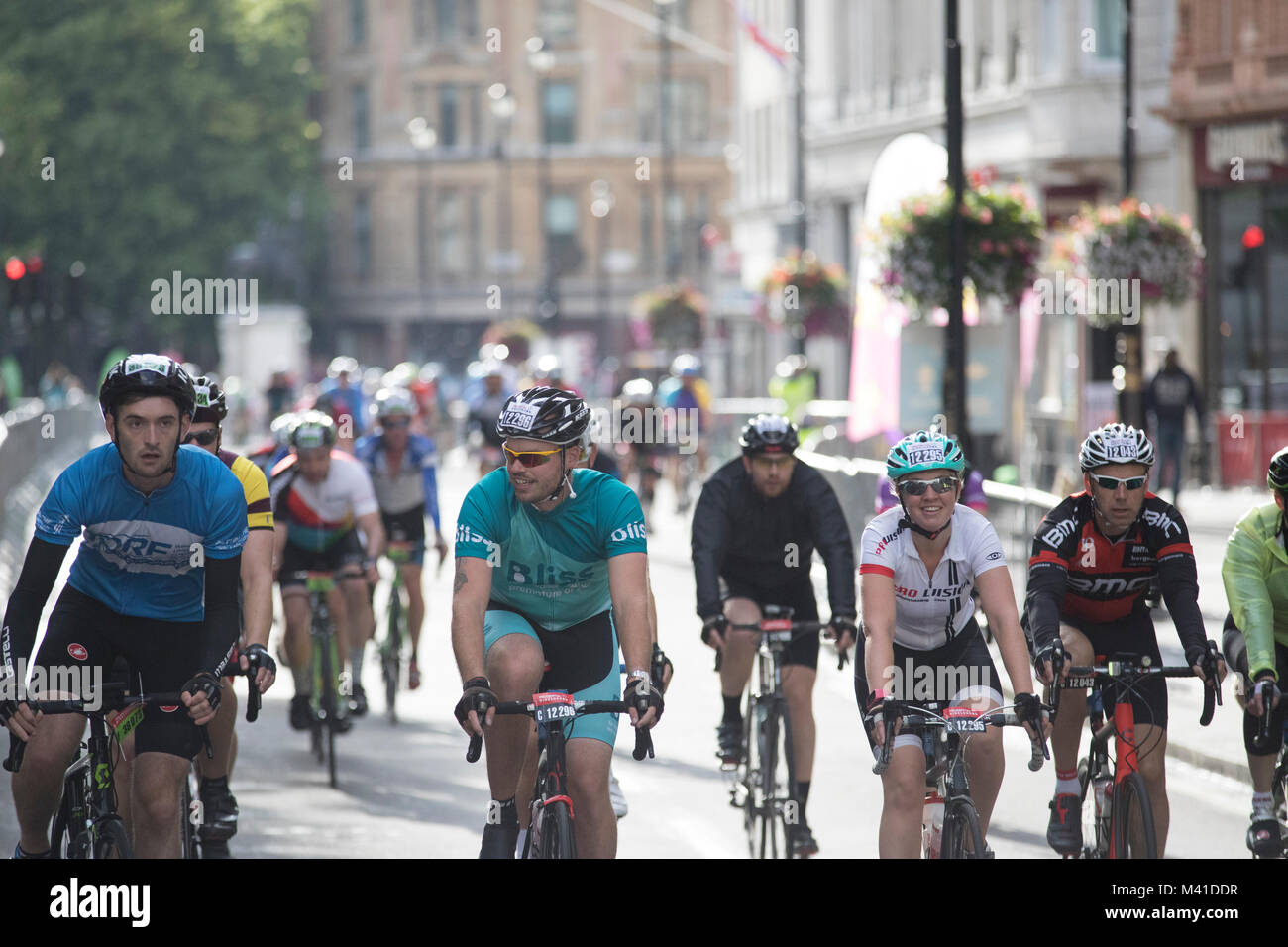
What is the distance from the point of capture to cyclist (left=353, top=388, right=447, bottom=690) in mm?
14328

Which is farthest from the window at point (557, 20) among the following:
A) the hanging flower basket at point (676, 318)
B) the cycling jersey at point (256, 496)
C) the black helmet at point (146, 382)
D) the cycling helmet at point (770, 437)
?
the black helmet at point (146, 382)

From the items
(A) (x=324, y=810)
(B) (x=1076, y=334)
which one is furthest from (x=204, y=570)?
(B) (x=1076, y=334)

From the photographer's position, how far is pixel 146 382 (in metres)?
6.55

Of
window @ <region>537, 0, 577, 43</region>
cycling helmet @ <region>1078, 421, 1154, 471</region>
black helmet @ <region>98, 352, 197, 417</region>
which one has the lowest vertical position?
cycling helmet @ <region>1078, 421, 1154, 471</region>

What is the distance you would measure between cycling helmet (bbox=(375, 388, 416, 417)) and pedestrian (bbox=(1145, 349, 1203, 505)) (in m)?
12.7

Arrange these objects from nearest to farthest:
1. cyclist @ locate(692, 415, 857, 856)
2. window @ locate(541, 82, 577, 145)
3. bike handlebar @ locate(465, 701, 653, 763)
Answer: bike handlebar @ locate(465, 701, 653, 763) → cyclist @ locate(692, 415, 857, 856) → window @ locate(541, 82, 577, 145)

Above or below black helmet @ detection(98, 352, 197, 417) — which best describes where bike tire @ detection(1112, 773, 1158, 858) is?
below

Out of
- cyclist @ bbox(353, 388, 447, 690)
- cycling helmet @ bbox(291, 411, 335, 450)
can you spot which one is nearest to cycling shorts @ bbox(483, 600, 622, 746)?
cycling helmet @ bbox(291, 411, 335, 450)

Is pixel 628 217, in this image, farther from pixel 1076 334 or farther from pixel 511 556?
pixel 511 556

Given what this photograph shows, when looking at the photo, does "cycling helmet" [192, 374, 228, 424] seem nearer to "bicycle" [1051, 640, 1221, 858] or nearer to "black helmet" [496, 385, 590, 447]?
"black helmet" [496, 385, 590, 447]

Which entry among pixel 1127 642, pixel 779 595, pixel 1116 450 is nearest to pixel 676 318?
pixel 779 595

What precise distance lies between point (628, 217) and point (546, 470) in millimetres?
79509

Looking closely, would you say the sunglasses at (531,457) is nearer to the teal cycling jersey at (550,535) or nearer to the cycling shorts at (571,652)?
the teal cycling jersey at (550,535)

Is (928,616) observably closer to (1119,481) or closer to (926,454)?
(926,454)
